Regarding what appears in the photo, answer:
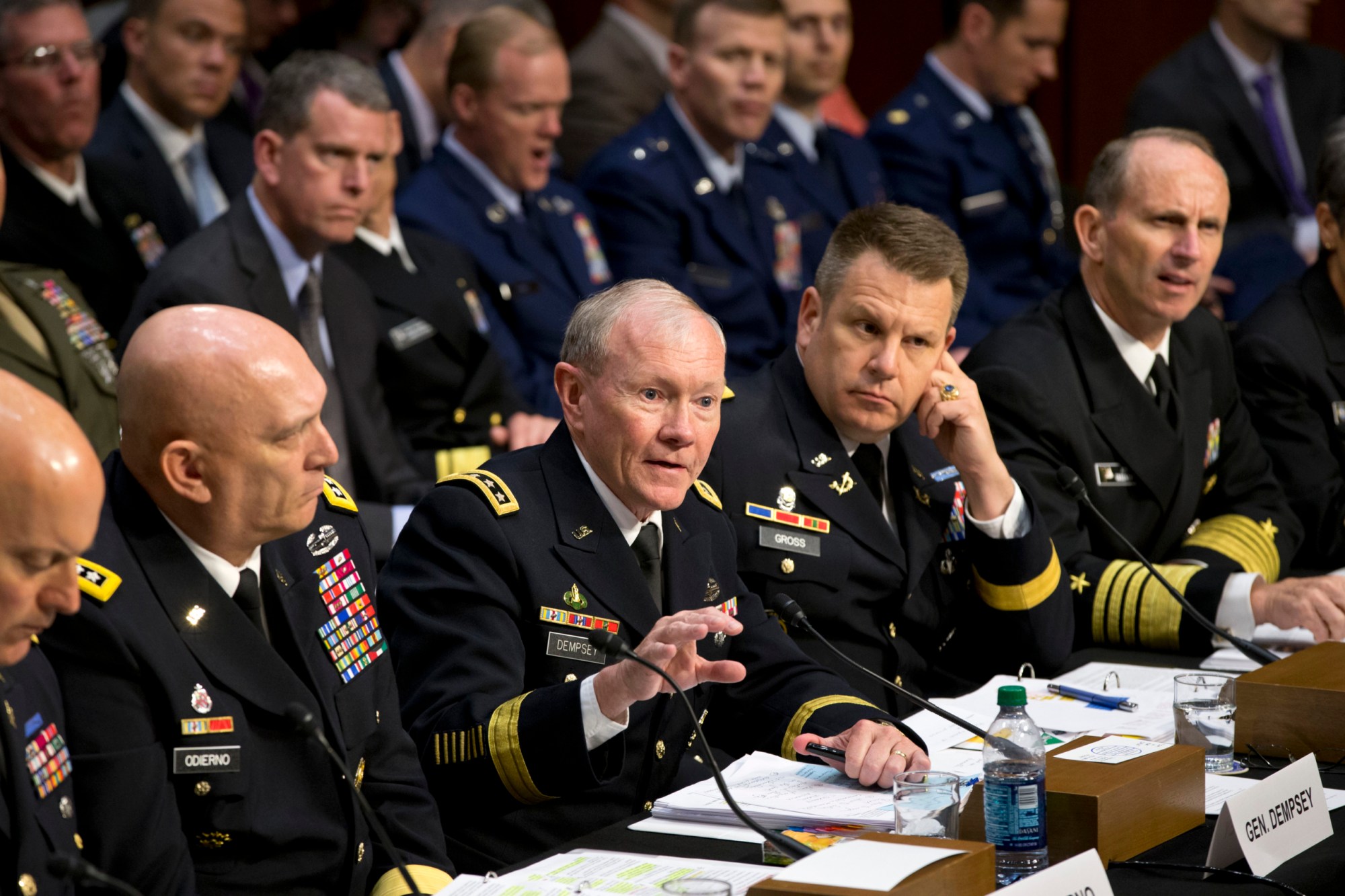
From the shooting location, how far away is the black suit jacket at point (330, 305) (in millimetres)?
3553

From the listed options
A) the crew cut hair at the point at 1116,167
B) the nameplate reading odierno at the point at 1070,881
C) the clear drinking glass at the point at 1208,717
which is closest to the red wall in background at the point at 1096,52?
the crew cut hair at the point at 1116,167

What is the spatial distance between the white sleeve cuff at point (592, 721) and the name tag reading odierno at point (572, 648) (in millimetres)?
220

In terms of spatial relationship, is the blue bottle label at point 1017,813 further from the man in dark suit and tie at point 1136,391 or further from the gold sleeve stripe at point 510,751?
the man in dark suit and tie at point 1136,391

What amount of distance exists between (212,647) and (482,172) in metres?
2.90

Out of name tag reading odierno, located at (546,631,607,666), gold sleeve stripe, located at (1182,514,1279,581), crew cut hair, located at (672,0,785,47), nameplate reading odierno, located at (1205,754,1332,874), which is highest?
crew cut hair, located at (672,0,785,47)

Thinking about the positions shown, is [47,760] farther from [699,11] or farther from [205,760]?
[699,11]

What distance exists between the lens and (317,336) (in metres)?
3.81

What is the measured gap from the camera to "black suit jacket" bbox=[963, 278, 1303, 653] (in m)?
3.09

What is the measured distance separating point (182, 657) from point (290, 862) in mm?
279

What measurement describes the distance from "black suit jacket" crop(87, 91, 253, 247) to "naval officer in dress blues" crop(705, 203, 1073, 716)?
1.99 meters

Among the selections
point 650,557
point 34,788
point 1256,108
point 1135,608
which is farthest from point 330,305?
point 1256,108

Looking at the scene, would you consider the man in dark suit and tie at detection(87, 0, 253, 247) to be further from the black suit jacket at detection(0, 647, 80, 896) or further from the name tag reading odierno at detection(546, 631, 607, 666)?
the black suit jacket at detection(0, 647, 80, 896)

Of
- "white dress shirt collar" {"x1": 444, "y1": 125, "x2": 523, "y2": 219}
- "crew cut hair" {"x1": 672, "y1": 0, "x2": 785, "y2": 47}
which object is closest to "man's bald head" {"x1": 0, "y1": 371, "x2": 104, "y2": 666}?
"white dress shirt collar" {"x1": 444, "y1": 125, "x2": 523, "y2": 219}

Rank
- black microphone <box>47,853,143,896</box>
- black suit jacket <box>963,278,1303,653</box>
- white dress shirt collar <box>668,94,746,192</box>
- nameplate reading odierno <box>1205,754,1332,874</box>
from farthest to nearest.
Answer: white dress shirt collar <box>668,94,746,192</box> < black suit jacket <box>963,278,1303,653</box> < nameplate reading odierno <box>1205,754,1332,874</box> < black microphone <box>47,853,143,896</box>
